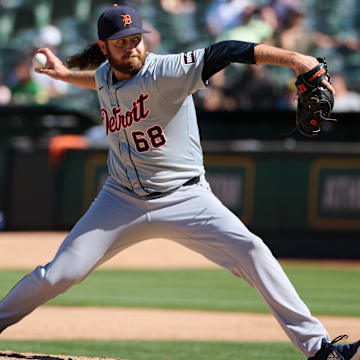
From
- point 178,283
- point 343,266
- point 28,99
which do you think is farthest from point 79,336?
point 28,99

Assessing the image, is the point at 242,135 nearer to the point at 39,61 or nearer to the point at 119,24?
the point at 39,61

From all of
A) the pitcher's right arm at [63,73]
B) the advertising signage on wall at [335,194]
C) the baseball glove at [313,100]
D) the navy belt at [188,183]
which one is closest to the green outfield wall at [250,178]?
the advertising signage on wall at [335,194]

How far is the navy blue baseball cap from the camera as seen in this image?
4.29 metres

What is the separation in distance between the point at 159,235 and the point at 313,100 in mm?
1101

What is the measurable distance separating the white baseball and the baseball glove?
66.2 inches

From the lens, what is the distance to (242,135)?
13156 mm

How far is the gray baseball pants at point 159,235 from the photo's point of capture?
4211mm

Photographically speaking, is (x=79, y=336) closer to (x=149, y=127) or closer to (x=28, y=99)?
(x=149, y=127)

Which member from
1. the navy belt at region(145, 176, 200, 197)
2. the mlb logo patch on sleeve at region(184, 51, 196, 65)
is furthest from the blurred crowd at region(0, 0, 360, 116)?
the mlb logo patch on sleeve at region(184, 51, 196, 65)

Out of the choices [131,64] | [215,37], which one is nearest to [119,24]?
[131,64]

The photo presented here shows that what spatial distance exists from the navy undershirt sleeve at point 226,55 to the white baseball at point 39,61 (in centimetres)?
125

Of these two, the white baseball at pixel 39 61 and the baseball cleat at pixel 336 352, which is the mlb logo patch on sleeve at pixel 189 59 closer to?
the white baseball at pixel 39 61

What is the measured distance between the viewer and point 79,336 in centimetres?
649

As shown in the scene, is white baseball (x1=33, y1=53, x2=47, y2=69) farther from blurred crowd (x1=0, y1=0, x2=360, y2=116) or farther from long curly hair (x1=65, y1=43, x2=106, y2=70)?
blurred crowd (x1=0, y1=0, x2=360, y2=116)
